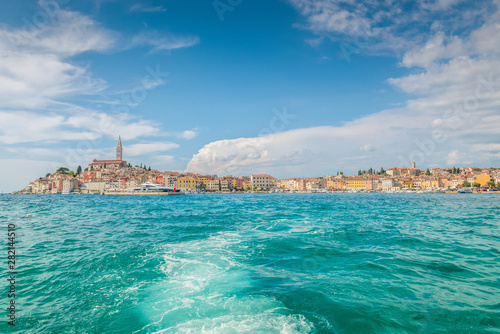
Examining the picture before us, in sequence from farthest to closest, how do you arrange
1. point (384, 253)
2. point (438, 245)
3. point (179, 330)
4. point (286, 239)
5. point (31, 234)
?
point (31, 234) < point (286, 239) < point (438, 245) < point (384, 253) < point (179, 330)

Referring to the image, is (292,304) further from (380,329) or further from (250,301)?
(380,329)

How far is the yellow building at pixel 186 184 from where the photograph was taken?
387 feet

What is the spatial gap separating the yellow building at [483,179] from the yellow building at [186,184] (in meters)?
112

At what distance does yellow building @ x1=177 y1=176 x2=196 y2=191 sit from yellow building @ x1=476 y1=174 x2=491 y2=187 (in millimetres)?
112439

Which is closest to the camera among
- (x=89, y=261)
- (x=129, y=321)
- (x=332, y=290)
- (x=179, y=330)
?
(x=179, y=330)

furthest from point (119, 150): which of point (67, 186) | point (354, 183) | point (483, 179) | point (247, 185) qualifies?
point (483, 179)

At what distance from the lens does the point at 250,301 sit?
17.3 ft

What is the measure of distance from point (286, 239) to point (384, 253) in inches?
150

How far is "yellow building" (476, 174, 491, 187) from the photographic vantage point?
100625 mm

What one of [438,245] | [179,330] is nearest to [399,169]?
[438,245]

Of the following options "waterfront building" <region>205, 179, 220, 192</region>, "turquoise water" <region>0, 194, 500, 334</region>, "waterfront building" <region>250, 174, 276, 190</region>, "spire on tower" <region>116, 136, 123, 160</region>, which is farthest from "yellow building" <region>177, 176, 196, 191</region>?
"turquoise water" <region>0, 194, 500, 334</region>

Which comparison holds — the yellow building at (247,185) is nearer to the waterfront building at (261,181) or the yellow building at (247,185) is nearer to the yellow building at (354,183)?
the waterfront building at (261,181)

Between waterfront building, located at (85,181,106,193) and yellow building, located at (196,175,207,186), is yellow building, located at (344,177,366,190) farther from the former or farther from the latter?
waterfront building, located at (85,181,106,193)

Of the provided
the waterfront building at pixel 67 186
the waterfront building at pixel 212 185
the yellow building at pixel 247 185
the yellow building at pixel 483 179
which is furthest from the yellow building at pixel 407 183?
the waterfront building at pixel 67 186
